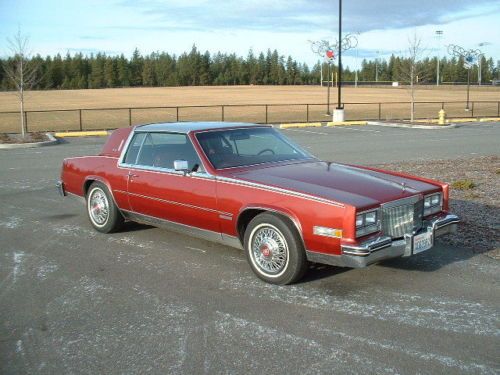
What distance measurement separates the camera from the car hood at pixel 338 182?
4.77 m

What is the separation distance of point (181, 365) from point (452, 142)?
17.9 m

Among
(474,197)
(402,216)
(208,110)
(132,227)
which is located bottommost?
(132,227)

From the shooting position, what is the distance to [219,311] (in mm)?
4480

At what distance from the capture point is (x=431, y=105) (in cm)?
5269

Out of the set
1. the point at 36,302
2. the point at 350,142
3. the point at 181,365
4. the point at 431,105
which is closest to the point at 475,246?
the point at 181,365

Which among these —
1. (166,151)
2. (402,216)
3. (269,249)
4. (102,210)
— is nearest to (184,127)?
(166,151)

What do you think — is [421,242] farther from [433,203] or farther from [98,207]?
[98,207]

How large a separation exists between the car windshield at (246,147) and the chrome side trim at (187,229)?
70cm

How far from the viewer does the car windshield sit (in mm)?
5789

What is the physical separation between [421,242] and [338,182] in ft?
2.99

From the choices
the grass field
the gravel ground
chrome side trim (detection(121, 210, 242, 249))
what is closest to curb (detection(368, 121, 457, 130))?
the grass field

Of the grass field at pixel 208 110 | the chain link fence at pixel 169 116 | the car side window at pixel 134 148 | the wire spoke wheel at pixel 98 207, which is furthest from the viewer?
the grass field at pixel 208 110

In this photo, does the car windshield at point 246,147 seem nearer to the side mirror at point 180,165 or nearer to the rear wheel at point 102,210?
the side mirror at point 180,165

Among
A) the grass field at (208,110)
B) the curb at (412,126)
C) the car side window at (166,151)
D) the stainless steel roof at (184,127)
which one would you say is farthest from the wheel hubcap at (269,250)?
the grass field at (208,110)
